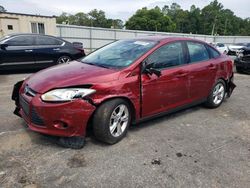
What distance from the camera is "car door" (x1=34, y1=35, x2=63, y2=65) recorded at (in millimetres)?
8562

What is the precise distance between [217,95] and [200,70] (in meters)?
1.06

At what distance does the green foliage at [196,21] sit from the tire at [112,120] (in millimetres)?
70993

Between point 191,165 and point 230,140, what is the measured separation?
3.72 feet

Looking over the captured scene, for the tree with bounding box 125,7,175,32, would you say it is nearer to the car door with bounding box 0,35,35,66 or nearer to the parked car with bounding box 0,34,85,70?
the parked car with bounding box 0,34,85,70

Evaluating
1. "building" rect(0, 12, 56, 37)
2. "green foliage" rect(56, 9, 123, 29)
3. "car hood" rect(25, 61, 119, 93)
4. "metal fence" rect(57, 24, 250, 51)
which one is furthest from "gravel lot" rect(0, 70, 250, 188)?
"green foliage" rect(56, 9, 123, 29)

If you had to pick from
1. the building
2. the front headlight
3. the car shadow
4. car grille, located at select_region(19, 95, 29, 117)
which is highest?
the building

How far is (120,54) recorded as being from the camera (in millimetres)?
3949

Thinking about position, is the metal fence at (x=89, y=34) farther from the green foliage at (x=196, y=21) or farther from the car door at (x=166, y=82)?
the green foliage at (x=196, y=21)

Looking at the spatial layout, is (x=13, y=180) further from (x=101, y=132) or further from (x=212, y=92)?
(x=212, y=92)

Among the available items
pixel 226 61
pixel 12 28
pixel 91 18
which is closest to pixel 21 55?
pixel 226 61

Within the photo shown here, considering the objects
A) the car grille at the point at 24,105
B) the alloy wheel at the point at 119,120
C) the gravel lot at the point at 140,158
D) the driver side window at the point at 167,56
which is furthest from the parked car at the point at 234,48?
the car grille at the point at 24,105

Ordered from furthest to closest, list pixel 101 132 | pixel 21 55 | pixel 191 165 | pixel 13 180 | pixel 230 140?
1. pixel 21 55
2. pixel 230 140
3. pixel 101 132
4. pixel 191 165
5. pixel 13 180

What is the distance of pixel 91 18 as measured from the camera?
9156 centimetres

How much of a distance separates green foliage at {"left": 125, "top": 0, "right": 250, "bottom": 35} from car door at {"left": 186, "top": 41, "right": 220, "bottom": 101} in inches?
2726
